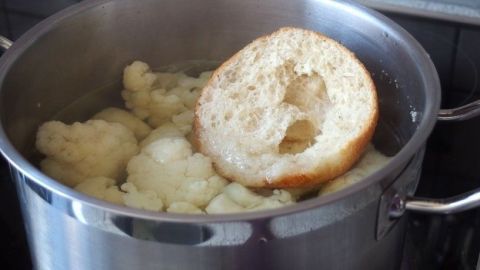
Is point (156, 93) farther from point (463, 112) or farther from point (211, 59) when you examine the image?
point (463, 112)

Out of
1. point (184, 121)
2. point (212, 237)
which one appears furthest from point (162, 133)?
point (212, 237)

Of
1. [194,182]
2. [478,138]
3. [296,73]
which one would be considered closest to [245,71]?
[296,73]

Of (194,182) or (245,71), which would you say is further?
(245,71)

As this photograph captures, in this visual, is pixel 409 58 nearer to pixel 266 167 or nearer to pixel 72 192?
pixel 266 167

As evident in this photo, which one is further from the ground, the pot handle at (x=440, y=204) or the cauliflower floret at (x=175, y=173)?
the pot handle at (x=440, y=204)

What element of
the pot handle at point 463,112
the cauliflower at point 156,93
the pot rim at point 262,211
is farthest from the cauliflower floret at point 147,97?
the pot handle at point 463,112

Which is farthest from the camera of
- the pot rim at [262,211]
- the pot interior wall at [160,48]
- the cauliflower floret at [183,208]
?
the pot interior wall at [160,48]

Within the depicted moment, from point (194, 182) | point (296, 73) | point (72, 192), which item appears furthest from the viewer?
point (296, 73)

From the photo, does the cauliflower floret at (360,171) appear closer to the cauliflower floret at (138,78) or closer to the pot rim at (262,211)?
the pot rim at (262,211)
